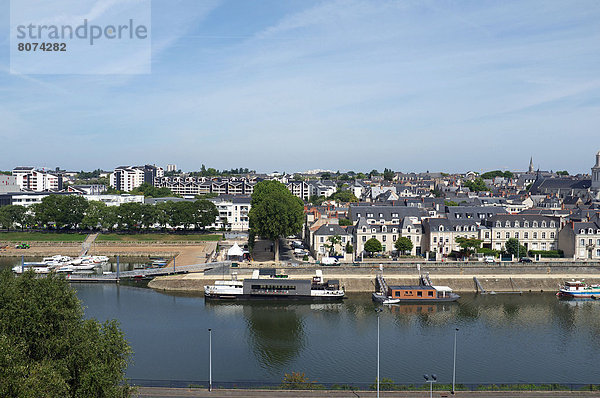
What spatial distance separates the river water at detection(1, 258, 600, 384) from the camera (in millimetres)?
27531

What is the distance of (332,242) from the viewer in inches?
2117

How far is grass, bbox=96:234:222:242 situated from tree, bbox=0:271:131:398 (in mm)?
49020

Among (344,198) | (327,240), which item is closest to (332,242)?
(327,240)

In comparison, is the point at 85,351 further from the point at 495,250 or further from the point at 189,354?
the point at 495,250

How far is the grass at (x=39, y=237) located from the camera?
229 feet

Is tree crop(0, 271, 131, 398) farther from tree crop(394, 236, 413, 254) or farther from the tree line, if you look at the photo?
the tree line

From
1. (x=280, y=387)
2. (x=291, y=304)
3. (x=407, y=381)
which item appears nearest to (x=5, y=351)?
(x=280, y=387)

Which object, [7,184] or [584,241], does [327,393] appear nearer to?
[584,241]

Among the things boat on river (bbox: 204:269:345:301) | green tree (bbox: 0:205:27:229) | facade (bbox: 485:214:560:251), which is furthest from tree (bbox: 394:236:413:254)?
green tree (bbox: 0:205:27:229)

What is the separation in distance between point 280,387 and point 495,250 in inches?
1474

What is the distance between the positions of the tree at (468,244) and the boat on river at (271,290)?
53.0ft

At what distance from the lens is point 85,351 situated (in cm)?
1786

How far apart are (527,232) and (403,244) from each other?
13572mm

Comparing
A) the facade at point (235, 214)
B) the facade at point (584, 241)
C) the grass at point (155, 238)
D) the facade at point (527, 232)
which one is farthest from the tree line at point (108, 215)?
the facade at point (584, 241)
